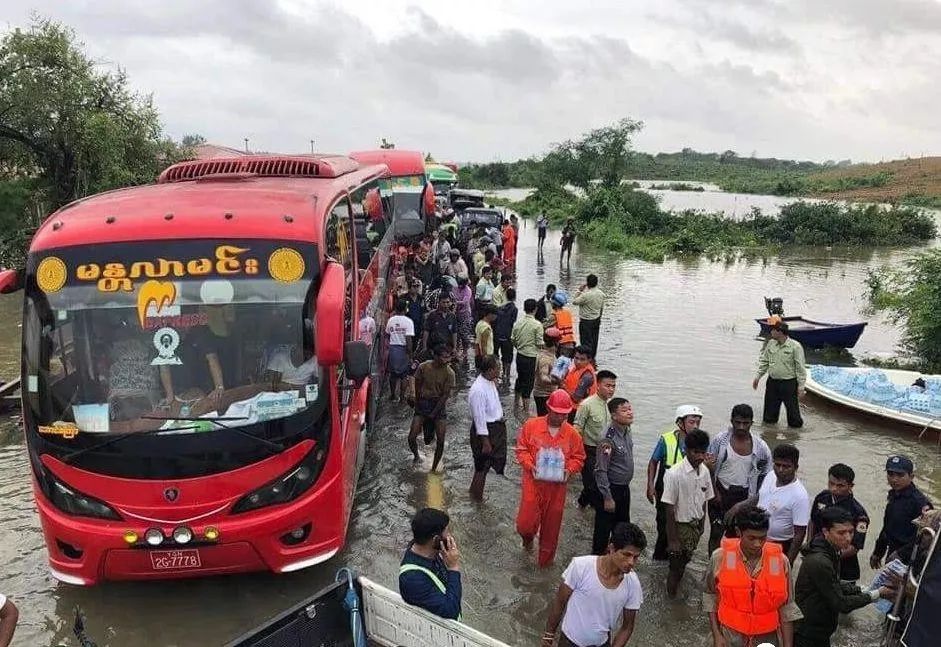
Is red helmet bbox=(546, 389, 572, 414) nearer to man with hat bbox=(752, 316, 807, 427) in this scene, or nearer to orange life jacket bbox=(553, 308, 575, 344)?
orange life jacket bbox=(553, 308, 575, 344)

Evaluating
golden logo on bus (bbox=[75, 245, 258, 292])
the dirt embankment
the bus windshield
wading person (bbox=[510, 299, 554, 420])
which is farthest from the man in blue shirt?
the dirt embankment

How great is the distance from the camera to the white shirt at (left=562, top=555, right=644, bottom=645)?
365 centimetres

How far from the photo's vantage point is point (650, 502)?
6566mm

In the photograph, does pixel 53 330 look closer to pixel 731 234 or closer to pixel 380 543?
pixel 380 543

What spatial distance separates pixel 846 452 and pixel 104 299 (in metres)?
8.97

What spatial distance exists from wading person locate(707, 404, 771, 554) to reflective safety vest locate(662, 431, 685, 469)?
14.8 inches

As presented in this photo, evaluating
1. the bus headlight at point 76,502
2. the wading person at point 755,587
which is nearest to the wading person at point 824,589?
the wading person at point 755,587

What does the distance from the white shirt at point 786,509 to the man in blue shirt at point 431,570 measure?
258 centimetres

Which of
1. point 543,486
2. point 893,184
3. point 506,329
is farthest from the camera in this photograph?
point 893,184

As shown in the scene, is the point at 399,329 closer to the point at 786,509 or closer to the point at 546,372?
the point at 546,372

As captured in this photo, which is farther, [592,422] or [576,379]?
[576,379]

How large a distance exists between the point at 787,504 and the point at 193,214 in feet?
16.3

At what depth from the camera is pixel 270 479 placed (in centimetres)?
474

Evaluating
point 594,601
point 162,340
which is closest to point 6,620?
point 162,340
